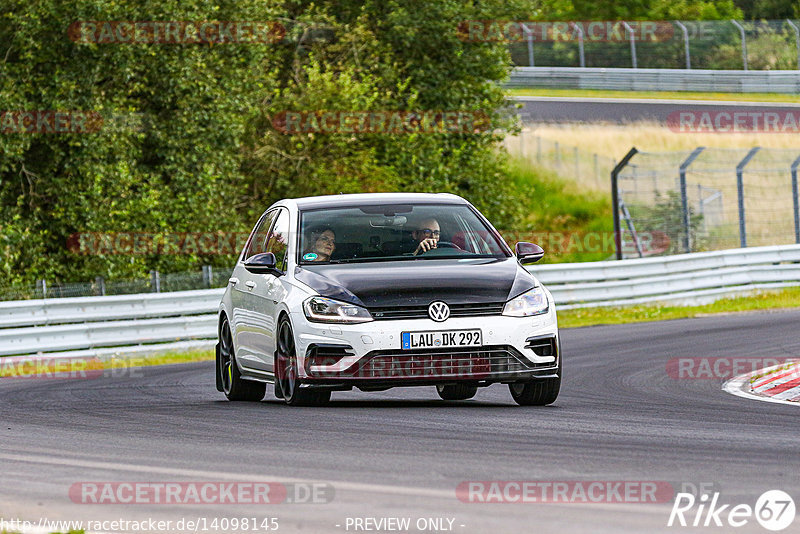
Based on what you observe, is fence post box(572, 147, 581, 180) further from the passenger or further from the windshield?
the passenger

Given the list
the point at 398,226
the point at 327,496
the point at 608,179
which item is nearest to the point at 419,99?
the point at 608,179

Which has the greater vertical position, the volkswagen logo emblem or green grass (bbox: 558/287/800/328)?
the volkswagen logo emblem

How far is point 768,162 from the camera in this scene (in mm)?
42500

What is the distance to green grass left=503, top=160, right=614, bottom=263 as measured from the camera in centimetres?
A: 4012

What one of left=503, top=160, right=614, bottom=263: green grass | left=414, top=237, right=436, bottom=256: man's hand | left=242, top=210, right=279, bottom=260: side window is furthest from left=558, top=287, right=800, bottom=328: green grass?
left=414, top=237, right=436, bottom=256: man's hand

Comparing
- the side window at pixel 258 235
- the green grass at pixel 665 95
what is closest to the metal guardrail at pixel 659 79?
the green grass at pixel 665 95

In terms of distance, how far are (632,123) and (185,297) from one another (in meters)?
28.5

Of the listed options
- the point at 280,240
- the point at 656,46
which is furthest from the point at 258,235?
the point at 656,46

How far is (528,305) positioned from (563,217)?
32266mm

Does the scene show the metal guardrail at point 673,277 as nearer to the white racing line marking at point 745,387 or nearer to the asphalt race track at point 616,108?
the white racing line marking at point 745,387

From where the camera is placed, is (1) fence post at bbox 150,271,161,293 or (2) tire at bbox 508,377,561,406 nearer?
(2) tire at bbox 508,377,561,406

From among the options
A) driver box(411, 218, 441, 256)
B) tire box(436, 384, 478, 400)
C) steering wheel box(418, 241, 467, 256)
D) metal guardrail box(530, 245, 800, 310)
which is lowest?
metal guardrail box(530, 245, 800, 310)

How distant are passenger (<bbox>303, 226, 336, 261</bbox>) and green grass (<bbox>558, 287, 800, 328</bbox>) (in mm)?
12364

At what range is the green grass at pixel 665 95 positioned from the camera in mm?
51094
